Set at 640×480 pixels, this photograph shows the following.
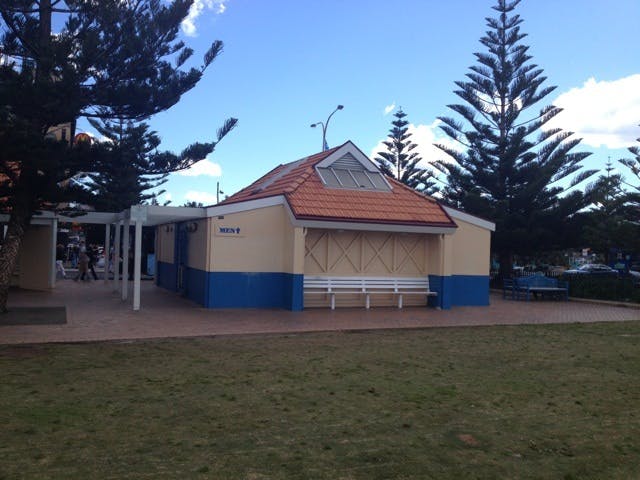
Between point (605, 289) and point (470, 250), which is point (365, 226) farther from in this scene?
point (605, 289)

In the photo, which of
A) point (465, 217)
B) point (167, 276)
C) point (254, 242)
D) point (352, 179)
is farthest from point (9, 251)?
point (465, 217)

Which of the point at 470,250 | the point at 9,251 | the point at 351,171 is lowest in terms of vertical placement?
the point at 9,251

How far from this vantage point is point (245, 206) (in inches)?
588

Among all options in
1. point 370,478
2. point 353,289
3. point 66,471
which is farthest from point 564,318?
point 66,471

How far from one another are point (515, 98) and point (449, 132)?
10.4 ft

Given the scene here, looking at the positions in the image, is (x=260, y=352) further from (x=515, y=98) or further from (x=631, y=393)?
(x=515, y=98)

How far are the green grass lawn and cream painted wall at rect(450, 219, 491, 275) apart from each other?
7.49 m

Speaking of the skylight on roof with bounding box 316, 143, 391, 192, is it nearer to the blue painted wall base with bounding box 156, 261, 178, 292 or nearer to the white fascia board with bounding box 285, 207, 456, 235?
the white fascia board with bounding box 285, 207, 456, 235

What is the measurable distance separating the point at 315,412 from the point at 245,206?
31.3 feet

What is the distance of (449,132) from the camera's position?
1096 inches

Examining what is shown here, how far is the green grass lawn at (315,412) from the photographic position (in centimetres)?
445

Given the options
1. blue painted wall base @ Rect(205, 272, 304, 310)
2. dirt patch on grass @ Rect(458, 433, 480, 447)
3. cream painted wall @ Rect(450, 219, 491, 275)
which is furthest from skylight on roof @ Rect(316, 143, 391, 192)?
dirt patch on grass @ Rect(458, 433, 480, 447)

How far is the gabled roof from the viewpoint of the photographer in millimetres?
15086

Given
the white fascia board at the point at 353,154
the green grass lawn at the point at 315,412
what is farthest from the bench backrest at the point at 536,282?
the green grass lawn at the point at 315,412
